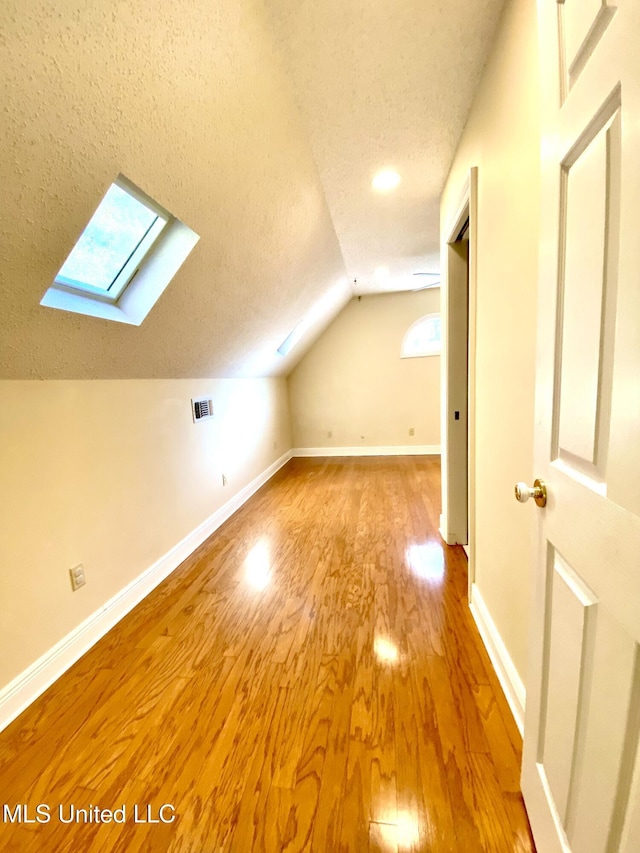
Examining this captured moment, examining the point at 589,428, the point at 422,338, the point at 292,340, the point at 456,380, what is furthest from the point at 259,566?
the point at 422,338

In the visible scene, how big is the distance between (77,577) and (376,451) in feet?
13.8

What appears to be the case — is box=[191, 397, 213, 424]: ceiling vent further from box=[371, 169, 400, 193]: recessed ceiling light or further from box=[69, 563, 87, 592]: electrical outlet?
box=[371, 169, 400, 193]: recessed ceiling light

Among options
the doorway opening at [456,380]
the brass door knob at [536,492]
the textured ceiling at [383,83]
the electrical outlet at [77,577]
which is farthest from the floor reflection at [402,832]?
the textured ceiling at [383,83]

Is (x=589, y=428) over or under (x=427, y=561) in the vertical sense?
over

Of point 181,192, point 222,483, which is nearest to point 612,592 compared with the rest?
point 181,192

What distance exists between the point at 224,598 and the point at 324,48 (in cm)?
253

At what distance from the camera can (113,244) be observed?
5.37 feet

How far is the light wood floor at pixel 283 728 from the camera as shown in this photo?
97 centimetres

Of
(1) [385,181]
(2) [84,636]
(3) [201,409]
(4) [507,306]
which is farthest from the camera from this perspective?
(3) [201,409]

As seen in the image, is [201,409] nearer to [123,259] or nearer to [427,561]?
[123,259]

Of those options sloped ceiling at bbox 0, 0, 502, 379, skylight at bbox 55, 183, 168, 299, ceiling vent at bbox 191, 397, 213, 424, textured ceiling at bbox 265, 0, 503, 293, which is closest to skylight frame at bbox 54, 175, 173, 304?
skylight at bbox 55, 183, 168, 299

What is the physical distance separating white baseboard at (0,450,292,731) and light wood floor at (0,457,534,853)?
53 mm

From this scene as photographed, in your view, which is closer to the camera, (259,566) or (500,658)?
(500,658)

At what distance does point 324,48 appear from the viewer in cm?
126
